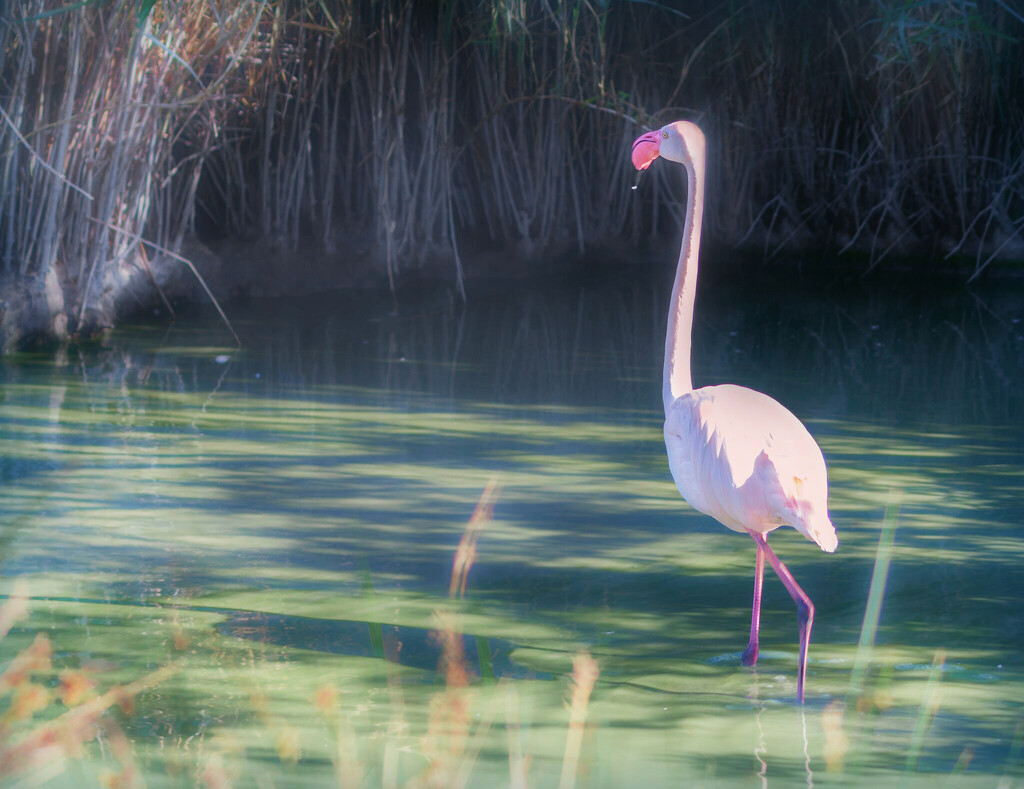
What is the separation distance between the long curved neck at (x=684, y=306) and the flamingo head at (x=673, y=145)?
0.02m

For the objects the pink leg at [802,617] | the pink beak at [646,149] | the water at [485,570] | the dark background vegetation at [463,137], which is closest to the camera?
the water at [485,570]

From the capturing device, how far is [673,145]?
119 inches

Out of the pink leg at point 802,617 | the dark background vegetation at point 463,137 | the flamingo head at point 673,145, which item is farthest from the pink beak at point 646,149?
the dark background vegetation at point 463,137

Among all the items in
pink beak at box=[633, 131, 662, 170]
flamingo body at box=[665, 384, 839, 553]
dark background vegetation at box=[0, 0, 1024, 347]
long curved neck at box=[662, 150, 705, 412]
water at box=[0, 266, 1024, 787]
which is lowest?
water at box=[0, 266, 1024, 787]

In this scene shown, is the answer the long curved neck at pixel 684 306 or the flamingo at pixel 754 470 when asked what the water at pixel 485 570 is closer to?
the flamingo at pixel 754 470

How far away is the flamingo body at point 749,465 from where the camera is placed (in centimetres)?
245

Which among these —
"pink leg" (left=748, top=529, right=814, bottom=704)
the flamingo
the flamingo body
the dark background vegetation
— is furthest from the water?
the dark background vegetation

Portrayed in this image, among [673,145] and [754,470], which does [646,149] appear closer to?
[673,145]

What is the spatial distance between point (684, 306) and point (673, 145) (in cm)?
39

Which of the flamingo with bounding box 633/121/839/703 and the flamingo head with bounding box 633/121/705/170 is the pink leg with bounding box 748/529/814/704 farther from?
the flamingo head with bounding box 633/121/705/170

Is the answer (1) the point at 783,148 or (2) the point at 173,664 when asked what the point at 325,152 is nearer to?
(1) the point at 783,148

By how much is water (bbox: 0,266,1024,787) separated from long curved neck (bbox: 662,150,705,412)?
508mm

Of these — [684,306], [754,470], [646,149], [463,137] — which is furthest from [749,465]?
[463,137]

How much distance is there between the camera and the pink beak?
9.66 feet
